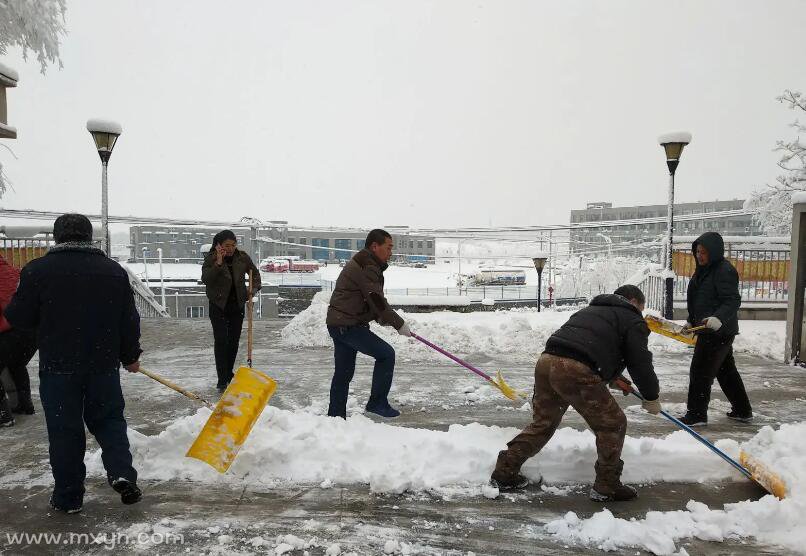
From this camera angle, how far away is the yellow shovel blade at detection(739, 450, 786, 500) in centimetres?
333

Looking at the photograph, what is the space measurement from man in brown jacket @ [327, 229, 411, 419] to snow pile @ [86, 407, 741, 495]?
80 centimetres

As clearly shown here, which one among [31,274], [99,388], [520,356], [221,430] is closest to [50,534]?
[99,388]

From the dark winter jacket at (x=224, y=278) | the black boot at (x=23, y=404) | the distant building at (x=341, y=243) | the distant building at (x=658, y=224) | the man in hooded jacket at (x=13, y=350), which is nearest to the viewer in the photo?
the man in hooded jacket at (x=13, y=350)

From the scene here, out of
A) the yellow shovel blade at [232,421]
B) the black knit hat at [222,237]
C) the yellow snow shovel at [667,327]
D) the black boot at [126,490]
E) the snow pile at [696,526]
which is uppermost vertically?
the black knit hat at [222,237]

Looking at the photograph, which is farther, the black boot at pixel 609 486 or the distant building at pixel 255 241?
the distant building at pixel 255 241

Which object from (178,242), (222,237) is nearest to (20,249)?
(222,237)

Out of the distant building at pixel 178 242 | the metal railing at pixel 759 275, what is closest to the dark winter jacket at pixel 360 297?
the metal railing at pixel 759 275

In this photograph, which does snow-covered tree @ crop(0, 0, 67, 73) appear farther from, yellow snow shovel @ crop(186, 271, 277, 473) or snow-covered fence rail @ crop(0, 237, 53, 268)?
yellow snow shovel @ crop(186, 271, 277, 473)

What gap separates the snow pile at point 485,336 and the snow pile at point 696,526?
5030 millimetres

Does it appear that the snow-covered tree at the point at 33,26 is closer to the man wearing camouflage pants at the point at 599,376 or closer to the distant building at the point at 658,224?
the man wearing camouflage pants at the point at 599,376

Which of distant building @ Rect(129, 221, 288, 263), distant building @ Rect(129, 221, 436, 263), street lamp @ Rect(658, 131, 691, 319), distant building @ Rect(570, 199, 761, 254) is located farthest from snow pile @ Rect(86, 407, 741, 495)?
distant building @ Rect(570, 199, 761, 254)

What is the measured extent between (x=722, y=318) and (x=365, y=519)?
363cm

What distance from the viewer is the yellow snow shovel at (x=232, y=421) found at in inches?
141

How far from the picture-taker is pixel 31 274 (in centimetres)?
301
